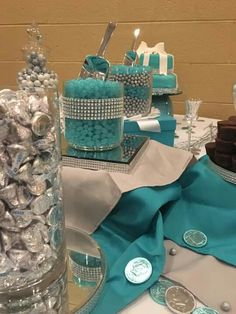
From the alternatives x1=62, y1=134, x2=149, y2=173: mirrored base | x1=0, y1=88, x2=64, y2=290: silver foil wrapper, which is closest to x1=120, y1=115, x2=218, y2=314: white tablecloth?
x1=0, y1=88, x2=64, y2=290: silver foil wrapper

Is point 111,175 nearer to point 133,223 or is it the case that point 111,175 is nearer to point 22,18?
point 133,223

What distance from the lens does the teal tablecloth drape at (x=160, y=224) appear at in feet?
1.63

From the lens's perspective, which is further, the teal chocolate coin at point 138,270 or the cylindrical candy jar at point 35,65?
the cylindrical candy jar at point 35,65

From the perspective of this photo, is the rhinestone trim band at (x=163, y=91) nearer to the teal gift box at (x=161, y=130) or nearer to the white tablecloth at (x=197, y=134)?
the white tablecloth at (x=197, y=134)

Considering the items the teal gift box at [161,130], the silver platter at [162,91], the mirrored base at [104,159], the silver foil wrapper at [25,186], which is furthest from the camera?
the silver platter at [162,91]

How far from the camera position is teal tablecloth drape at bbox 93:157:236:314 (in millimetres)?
496

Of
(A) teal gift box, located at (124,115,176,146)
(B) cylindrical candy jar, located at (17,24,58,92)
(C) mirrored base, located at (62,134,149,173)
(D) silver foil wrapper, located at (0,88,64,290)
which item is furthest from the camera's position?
(B) cylindrical candy jar, located at (17,24,58,92)

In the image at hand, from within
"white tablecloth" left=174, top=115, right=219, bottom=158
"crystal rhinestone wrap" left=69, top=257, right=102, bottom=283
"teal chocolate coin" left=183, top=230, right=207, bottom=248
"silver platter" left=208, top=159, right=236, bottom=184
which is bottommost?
"white tablecloth" left=174, top=115, right=219, bottom=158

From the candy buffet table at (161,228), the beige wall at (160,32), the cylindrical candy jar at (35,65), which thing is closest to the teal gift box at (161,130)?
the candy buffet table at (161,228)

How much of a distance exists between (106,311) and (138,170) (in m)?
0.30

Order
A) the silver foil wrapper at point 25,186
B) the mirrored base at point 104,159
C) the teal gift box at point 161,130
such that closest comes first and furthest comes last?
1. the silver foil wrapper at point 25,186
2. the mirrored base at point 104,159
3. the teal gift box at point 161,130

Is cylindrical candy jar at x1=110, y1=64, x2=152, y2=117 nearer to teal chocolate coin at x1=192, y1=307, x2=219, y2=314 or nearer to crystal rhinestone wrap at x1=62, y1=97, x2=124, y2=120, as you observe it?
crystal rhinestone wrap at x1=62, y1=97, x2=124, y2=120

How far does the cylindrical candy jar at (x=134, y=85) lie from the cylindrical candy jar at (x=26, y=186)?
1.90 ft

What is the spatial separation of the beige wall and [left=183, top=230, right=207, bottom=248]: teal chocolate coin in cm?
117
